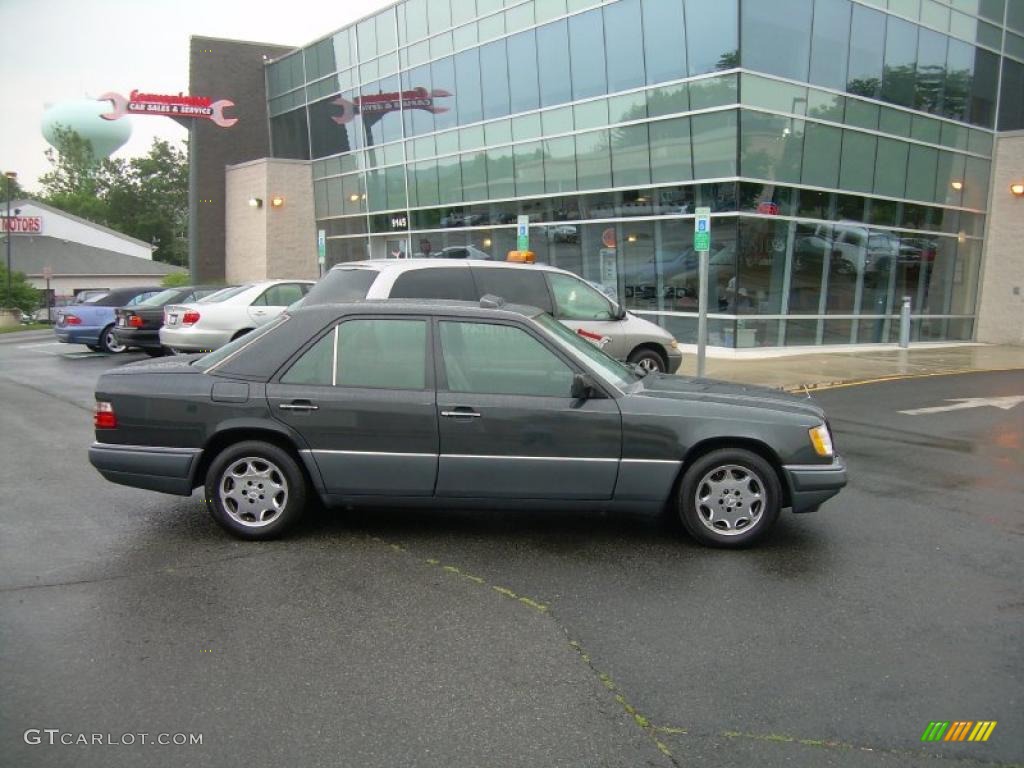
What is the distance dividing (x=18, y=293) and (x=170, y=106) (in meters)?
14.0

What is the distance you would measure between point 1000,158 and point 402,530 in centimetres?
2472

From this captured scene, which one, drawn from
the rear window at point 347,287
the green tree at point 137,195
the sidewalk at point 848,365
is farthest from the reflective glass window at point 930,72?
the green tree at point 137,195

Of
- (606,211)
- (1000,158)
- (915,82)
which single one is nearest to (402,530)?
(606,211)

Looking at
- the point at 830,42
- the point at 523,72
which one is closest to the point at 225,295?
the point at 523,72

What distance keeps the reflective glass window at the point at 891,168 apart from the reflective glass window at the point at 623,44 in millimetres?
6513

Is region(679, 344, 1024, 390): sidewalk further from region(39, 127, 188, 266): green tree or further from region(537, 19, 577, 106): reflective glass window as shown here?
region(39, 127, 188, 266): green tree

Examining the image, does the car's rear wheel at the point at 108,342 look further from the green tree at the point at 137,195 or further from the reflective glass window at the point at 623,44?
the green tree at the point at 137,195

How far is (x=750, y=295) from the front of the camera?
1842 cm

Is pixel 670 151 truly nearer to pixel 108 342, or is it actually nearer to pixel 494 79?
pixel 494 79

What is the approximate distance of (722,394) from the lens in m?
5.44

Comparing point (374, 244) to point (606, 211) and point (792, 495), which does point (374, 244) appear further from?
point (792, 495)

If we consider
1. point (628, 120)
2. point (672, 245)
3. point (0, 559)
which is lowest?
point (0, 559)

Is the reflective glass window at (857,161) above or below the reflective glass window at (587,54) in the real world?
below

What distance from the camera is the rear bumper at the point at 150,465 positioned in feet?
17.0
